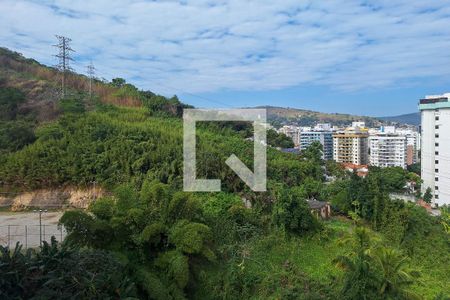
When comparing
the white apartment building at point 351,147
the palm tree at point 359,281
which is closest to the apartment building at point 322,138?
the white apartment building at point 351,147

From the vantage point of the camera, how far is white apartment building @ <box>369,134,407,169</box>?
1694 inches

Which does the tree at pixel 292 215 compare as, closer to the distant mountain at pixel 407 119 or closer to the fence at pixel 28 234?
the fence at pixel 28 234

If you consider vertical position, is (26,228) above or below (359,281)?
above

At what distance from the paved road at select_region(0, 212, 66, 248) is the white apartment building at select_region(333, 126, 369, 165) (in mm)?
39517

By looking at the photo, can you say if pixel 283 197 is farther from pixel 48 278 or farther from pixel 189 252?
pixel 48 278

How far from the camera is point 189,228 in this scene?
5.23m

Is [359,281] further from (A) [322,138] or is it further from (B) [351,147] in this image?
(A) [322,138]

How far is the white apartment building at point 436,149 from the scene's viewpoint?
28.4 metres

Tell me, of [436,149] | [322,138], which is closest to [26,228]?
[436,149]

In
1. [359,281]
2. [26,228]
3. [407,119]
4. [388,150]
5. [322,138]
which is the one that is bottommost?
[359,281]

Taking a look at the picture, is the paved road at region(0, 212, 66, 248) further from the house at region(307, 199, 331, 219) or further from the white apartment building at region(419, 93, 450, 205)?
the white apartment building at region(419, 93, 450, 205)

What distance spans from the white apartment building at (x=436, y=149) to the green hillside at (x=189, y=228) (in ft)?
61.5

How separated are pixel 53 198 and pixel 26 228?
119 inches

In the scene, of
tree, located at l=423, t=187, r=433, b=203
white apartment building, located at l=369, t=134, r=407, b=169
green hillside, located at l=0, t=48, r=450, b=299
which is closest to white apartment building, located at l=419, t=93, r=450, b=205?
tree, located at l=423, t=187, r=433, b=203
